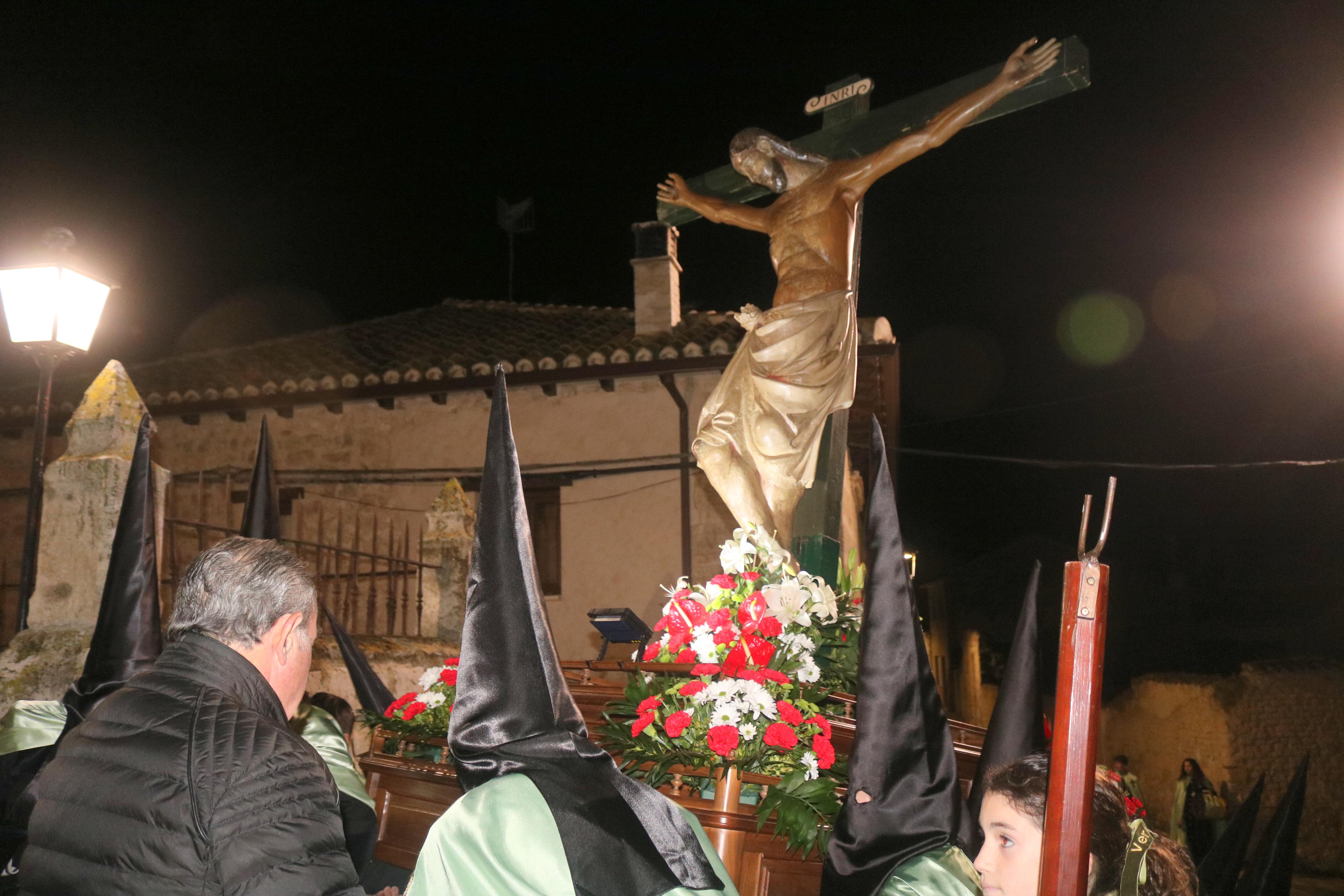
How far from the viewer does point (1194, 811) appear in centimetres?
975

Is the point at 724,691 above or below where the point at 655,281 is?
below

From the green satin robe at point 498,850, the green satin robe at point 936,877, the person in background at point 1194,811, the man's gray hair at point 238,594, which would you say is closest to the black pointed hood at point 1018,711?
the green satin robe at point 936,877

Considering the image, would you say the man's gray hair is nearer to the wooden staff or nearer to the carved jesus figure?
the wooden staff

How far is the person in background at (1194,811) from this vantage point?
31.2 feet

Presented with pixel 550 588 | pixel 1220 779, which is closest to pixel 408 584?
pixel 550 588

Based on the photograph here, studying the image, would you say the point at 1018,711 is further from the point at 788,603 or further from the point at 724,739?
the point at 788,603

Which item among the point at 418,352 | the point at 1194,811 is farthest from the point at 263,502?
the point at 1194,811

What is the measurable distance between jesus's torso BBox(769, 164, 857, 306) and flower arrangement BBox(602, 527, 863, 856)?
2099 mm

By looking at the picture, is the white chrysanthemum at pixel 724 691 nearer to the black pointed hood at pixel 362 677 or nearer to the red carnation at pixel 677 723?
the red carnation at pixel 677 723

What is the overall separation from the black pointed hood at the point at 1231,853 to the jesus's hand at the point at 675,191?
15.3 ft

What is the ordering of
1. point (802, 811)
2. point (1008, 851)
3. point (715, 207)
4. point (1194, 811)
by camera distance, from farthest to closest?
point (1194, 811) < point (715, 207) < point (802, 811) < point (1008, 851)

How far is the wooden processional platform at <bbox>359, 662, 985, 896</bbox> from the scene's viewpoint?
3074 millimetres

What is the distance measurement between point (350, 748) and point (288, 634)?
2288 millimetres

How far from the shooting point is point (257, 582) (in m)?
1.92
